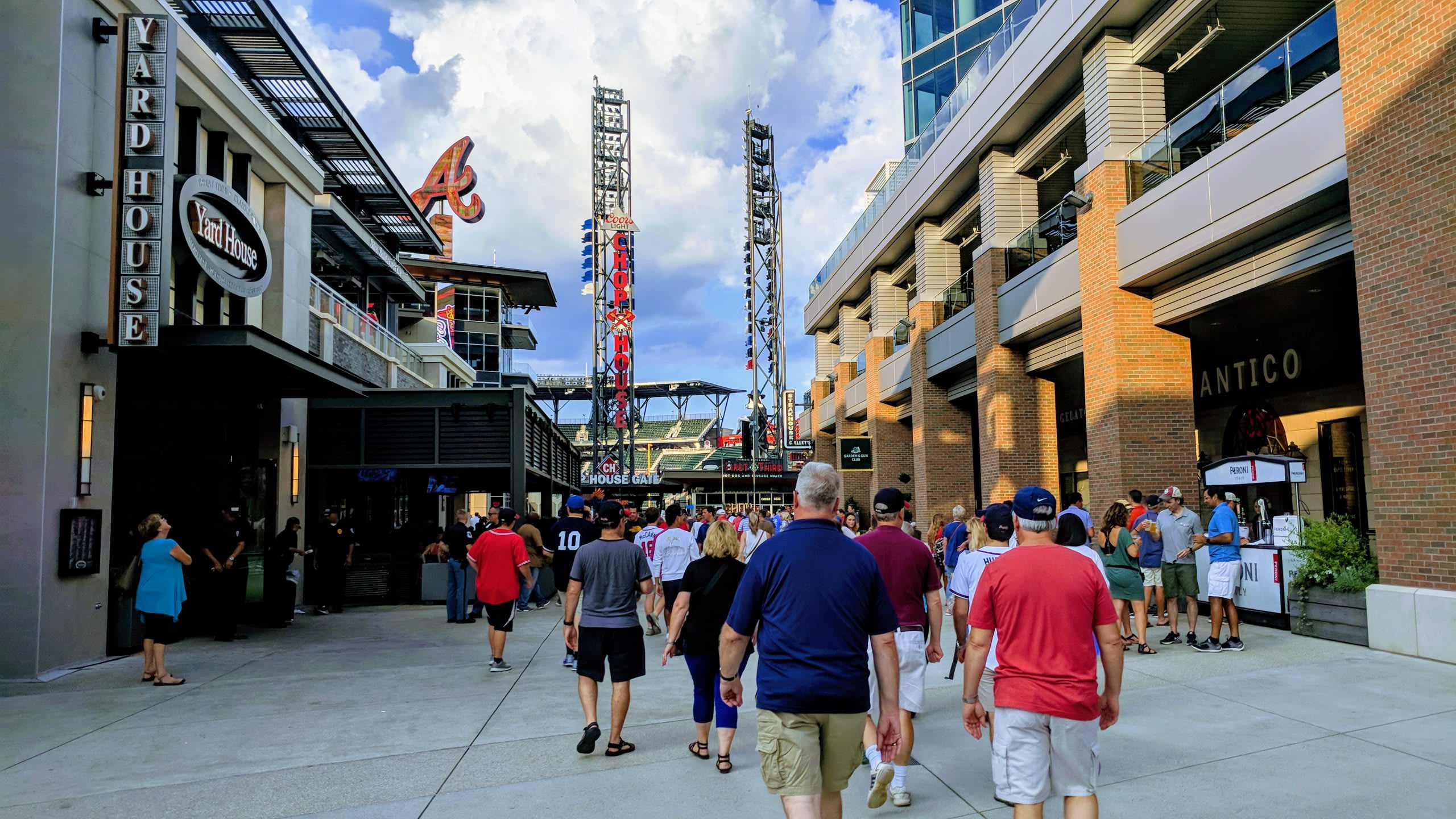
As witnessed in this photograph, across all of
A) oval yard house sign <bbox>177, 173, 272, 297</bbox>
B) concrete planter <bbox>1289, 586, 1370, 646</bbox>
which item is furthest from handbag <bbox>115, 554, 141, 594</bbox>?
concrete planter <bbox>1289, 586, 1370, 646</bbox>

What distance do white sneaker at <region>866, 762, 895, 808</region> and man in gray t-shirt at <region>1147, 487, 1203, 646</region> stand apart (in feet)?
21.4

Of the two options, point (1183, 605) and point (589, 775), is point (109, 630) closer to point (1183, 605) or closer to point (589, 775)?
point (589, 775)

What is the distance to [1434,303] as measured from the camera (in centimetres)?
908

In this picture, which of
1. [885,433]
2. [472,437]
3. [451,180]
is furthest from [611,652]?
[451,180]

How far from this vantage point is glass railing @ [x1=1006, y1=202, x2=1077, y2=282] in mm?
17953

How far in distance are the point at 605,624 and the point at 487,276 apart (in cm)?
4520

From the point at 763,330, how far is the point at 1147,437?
36655 millimetres

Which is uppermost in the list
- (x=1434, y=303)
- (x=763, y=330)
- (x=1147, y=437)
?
(x=763, y=330)

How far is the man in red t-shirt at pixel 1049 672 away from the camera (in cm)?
388

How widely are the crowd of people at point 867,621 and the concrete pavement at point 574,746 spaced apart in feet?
1.50

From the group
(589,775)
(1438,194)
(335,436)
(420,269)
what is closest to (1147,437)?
(1438,194)

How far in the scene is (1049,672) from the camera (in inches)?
153

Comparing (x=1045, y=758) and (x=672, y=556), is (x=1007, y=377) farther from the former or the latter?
(x=1045, y=758)

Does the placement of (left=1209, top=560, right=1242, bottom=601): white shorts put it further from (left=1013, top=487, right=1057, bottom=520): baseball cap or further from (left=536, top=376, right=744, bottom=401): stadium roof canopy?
(left=536, top=376, right=744, bottom=401): stadium roof canopy
